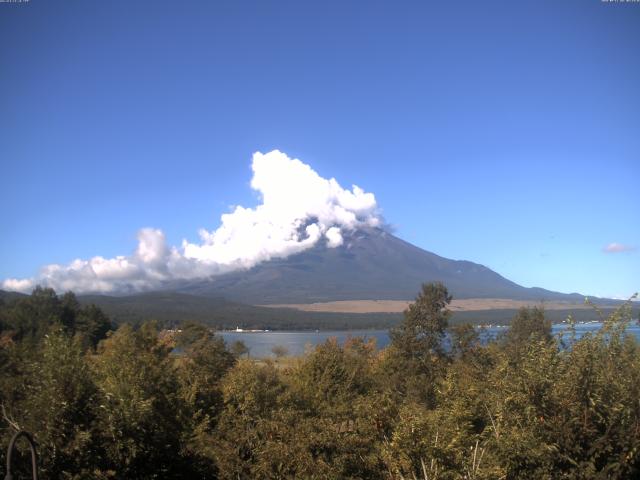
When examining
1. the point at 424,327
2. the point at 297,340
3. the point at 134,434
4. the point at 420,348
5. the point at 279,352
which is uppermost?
the point at 424,327

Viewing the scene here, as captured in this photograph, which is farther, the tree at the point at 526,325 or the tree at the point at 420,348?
the tree at the point at 526,325

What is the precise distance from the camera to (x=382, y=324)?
19900cm

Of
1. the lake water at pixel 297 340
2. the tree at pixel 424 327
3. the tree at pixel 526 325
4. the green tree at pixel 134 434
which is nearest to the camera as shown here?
the green tree at pixel 134 434

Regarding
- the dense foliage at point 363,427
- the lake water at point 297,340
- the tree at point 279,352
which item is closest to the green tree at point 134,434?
the dense foliage at point 363,427

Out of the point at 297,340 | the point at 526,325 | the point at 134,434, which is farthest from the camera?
the point at 297,340

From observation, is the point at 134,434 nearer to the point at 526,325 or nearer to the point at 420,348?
the point at 420,348

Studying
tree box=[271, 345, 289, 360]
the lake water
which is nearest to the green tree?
the lake water

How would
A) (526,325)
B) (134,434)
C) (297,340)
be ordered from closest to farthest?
1. (134,434)
2. (526,325)
3. (297,340)

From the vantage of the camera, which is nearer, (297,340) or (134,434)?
(134,434)

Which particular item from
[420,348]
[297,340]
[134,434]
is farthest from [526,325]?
[297,340]

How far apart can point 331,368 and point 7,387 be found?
1837cm

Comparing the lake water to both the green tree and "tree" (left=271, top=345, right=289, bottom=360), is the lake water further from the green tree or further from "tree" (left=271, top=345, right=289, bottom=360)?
the green tree

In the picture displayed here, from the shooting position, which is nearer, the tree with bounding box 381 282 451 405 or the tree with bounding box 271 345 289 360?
the tree with bounding box 381 282 451 405

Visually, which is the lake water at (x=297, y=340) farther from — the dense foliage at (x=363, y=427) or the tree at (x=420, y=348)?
the dense foliage at (x=363, y=427)
